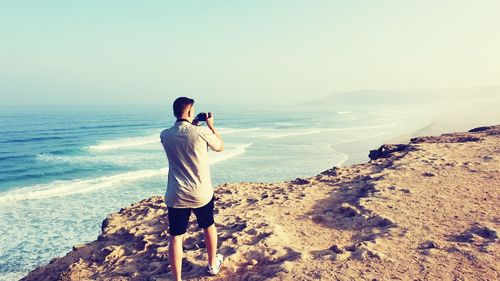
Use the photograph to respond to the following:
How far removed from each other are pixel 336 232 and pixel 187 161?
9.39ft

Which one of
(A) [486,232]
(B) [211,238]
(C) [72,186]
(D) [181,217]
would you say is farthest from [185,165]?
(C) [72,186]

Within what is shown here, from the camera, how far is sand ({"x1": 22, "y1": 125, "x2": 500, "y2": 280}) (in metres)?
4.10

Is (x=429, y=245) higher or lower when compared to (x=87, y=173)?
higher

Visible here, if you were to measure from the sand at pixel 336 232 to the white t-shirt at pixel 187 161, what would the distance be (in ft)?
3.63

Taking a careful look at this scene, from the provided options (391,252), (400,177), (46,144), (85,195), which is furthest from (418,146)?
(46,144)

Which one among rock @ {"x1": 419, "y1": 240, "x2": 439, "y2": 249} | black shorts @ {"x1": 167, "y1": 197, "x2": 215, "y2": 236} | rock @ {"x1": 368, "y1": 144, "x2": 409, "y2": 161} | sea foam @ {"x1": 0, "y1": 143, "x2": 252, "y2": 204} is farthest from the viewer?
sea foam @ {"x1": 0, "y1": 143, "x2": 252, "y2": 204}

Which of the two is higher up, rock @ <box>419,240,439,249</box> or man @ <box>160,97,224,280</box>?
man @ <box>160,97,224,280</box>

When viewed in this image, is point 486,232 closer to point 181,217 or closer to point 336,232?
point 336,232

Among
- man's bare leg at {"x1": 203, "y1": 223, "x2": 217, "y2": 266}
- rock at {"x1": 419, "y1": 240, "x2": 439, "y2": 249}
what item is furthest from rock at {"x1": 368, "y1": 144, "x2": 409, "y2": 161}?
man's bare leg at {"x1": 203, "y1": 223, "x2": 217, "y2": 266}

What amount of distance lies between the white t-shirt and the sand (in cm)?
111

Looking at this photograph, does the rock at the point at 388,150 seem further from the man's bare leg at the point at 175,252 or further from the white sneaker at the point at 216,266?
the man's bare leg at the point at 175,252

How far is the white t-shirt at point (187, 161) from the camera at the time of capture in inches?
144

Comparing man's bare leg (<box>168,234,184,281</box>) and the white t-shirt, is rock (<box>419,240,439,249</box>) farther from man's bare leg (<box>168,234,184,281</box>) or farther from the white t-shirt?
man's bare leg (<box>168,234,184,281</box>)

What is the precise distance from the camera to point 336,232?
18.0 feet
